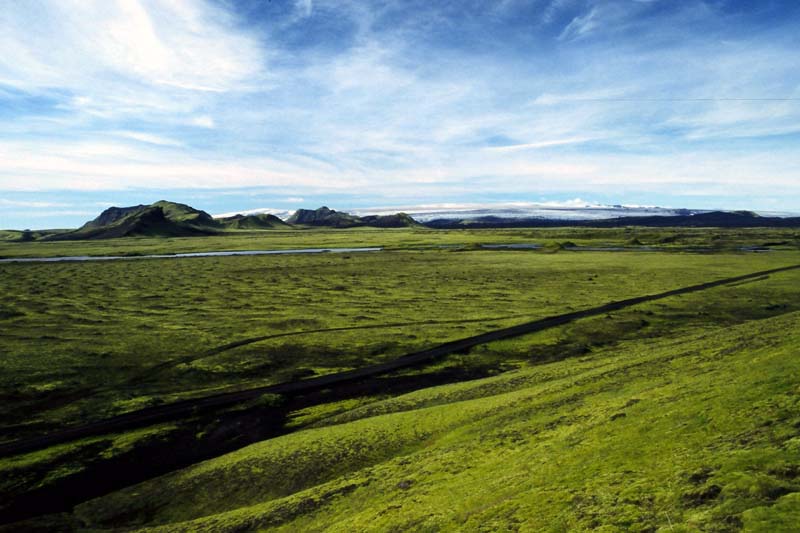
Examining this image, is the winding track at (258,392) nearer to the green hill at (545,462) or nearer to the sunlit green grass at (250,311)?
the sunlit green grass at (250,311)

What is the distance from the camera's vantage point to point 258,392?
Result: 128 ft

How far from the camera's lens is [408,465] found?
2344 cm

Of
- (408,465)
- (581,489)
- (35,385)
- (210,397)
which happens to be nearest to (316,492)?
(408,465)

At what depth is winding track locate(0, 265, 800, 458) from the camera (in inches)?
1216

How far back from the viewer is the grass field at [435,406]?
1480cm

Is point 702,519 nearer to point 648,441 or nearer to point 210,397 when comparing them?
point 648,441

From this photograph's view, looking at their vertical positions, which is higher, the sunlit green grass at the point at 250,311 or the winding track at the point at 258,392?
the sunlit green grass at the point at 250,311

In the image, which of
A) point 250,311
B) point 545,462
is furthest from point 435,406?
point 250,311

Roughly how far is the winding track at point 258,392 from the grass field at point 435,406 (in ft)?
4.23

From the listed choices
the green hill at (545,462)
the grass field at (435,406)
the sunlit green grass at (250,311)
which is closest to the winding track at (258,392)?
the grass field at (435,406)

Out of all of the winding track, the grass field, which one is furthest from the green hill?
the winding track

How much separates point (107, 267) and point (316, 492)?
124 m

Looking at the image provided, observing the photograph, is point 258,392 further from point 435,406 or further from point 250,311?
point 250,311

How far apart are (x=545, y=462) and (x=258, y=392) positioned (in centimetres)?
2670
